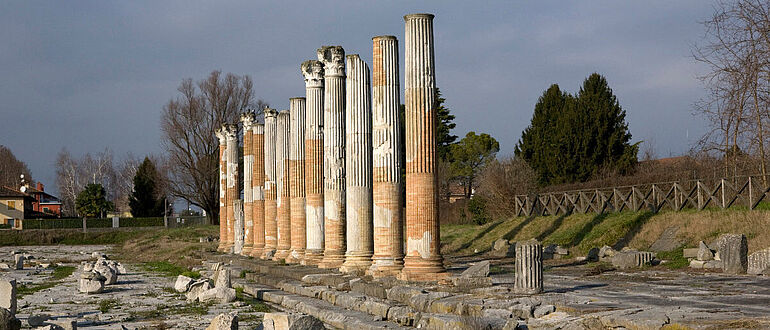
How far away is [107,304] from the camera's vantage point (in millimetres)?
18062

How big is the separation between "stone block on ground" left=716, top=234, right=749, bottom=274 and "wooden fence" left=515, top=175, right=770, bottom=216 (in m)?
2.57

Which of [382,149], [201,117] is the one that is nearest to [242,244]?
[382,149]

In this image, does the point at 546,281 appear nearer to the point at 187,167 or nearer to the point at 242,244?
the point at 242,244

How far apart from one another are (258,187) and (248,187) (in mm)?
1807

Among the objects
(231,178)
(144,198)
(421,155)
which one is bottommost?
(421,155)

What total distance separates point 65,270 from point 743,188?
22.9 meters

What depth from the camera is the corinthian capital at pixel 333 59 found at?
74.3 feet

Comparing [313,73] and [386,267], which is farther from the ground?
[313,73]

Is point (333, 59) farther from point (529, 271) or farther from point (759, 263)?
point (759, 263)

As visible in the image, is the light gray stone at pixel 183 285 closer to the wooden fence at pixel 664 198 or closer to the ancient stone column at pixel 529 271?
the ancient stone column at pixel 529 271

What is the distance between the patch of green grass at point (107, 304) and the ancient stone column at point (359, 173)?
518 centimetres

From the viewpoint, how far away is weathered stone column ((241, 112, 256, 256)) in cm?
3403

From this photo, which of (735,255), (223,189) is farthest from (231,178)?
(735,255)

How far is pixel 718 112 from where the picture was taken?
17.2m
